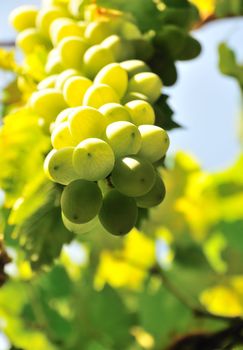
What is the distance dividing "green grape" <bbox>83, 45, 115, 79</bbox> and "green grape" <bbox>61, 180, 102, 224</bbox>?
0.21m

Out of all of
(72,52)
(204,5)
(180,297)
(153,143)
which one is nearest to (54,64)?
(72,52)

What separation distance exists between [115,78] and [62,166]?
0.51 ft

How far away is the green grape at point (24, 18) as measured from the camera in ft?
3.01

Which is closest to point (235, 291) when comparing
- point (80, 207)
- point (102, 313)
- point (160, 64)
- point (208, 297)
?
point (208, 297)

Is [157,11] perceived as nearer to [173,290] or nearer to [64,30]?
[64,30]

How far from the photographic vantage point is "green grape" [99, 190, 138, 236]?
552 mm

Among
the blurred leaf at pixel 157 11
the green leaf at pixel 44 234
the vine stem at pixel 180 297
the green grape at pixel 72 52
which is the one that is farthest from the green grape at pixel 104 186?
the vine stem at pixel 180 297

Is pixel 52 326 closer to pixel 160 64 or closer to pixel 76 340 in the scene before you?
pixel 76 340

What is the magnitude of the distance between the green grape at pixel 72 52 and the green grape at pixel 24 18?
0.18 metres

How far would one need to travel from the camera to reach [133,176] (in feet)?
1.78

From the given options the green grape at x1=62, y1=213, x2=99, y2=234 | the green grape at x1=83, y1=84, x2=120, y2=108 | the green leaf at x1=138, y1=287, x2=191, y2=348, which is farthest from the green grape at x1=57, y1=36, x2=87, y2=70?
the green leaf at x1=138, y1=287, x2=191, y2=348

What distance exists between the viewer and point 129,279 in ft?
4.95

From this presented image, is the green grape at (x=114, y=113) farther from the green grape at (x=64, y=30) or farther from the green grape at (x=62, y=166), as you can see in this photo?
the green grape at (x=64, y=30)

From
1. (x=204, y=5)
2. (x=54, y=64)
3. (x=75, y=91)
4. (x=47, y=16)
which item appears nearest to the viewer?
(x=75, y=91)
